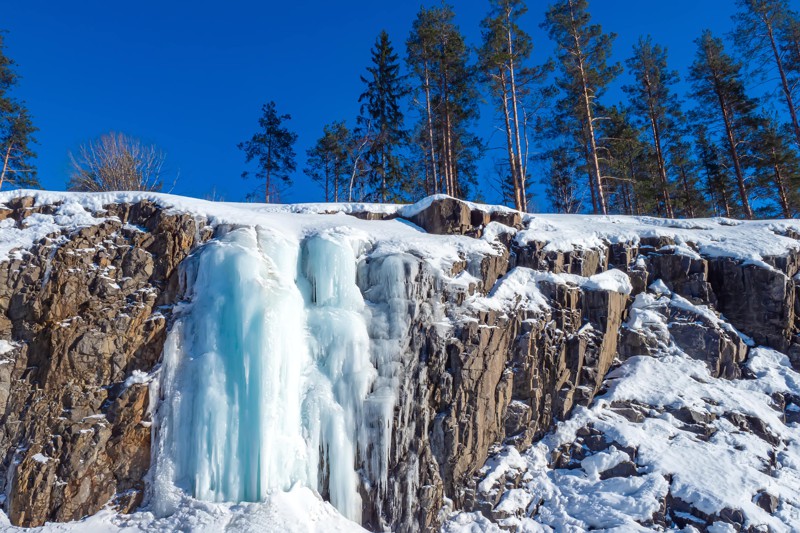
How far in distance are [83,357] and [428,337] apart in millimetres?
6102

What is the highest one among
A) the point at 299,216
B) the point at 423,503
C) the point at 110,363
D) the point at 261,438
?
the point at 299,216

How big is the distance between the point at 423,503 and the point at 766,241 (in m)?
10.9

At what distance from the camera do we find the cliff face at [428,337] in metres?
7.17

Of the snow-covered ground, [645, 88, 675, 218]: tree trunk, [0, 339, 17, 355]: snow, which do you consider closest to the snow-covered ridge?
the snow-covered ground

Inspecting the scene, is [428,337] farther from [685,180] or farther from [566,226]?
[685,180]

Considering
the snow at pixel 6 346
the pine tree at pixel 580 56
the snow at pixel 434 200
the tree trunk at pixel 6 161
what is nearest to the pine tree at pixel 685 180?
the pine tree at pixel 580 56

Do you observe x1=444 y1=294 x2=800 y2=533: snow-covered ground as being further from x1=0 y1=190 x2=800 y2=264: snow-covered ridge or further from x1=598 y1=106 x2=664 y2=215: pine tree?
x1=598 y1=106 x2=664 y2=215: pine tree

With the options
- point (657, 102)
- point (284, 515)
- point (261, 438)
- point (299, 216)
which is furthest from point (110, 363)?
Answer: point (657, 102)

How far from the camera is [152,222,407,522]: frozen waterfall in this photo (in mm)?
6953

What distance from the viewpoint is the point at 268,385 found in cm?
728

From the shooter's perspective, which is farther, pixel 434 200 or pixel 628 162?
pixel 628 162

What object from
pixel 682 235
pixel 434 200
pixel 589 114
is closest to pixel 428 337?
pixel 434 200

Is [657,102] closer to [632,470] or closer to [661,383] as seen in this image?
[661,383]

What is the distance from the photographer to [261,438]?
22.8 feet
